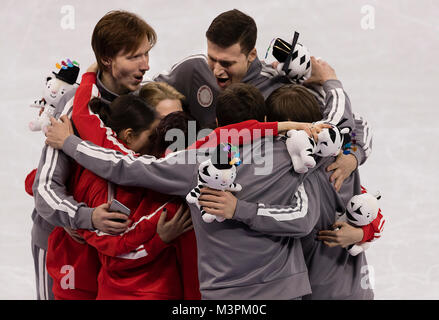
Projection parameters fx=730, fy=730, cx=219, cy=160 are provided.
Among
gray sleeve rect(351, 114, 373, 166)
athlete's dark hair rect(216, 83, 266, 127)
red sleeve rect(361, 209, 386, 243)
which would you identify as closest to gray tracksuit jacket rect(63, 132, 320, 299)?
athlete's dark hair rect(216, 83, 266, 127)

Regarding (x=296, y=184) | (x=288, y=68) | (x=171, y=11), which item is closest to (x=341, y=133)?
Answer: (x=296, y=184)

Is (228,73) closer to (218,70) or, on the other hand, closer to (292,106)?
(218,70)

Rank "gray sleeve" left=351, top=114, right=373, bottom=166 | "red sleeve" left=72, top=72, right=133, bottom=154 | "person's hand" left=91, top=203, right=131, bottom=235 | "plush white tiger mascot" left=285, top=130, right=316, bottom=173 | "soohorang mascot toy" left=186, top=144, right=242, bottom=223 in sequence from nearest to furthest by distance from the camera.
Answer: "soohorang mascot toy" left=186, top=144, right=242, bottom=223, "plush white tiger mascot" left=285, top=130, right=316, bottom=173, "person's hand" left=91, top=203, right=131, bottom=235, "red sleeve" left=72, top=72, right=133, bottom=154, "gray sleeve" left=351, top=114, right=373, bottom=166

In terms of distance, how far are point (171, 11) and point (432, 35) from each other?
2178mm

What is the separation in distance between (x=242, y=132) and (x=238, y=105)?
0.34ft

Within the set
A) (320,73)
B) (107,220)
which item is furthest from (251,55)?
(107,220)

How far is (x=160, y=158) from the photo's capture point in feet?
9.06

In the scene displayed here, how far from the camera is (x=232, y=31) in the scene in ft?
10.6

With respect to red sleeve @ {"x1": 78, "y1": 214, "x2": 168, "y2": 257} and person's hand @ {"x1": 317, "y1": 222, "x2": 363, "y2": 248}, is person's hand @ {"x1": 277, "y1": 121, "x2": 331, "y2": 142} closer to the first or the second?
person's hand @ {"x1": 317, "y1": 222, "x2": 363, "y2": 248}

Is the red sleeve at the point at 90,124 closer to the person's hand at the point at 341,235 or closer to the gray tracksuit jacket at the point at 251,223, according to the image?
the gray tracksuit jacket at the point at 251,223

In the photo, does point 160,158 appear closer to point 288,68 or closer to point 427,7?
point 288,68

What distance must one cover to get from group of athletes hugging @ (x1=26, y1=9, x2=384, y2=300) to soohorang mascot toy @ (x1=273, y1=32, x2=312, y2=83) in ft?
0.32

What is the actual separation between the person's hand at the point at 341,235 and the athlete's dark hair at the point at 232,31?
945 mm

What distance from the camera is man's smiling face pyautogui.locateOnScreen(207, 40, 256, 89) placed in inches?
127
